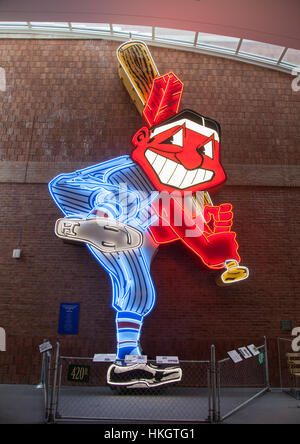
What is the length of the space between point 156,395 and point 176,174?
5.19 meters

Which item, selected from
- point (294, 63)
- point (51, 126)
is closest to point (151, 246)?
point (51, 126)

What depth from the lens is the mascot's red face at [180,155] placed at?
9.19 m

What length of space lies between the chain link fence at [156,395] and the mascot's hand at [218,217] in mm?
2891

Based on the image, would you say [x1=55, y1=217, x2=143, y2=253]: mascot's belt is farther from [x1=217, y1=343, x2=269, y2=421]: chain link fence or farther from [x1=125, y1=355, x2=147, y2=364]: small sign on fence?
A: [x1=217, y1=343, x2=269, y2=421]: chain link fence

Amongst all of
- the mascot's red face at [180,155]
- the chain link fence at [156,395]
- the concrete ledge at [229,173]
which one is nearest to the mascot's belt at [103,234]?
the mascot's red face at [180,155]

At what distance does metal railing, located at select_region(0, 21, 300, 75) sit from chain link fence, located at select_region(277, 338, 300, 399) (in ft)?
27.8

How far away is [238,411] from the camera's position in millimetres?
6230

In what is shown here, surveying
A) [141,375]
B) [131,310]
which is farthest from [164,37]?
[141,375]

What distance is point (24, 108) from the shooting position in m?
Answer: 11.4

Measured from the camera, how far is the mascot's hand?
29.3 ft

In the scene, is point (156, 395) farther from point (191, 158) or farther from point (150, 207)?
point (191, 158)

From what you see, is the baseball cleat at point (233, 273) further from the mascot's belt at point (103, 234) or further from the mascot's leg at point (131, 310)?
the mascot's belt at point (103, 234)

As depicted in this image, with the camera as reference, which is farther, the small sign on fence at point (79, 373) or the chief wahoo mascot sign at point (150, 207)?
the chief wahoo mascot sign at point (150, 207)
